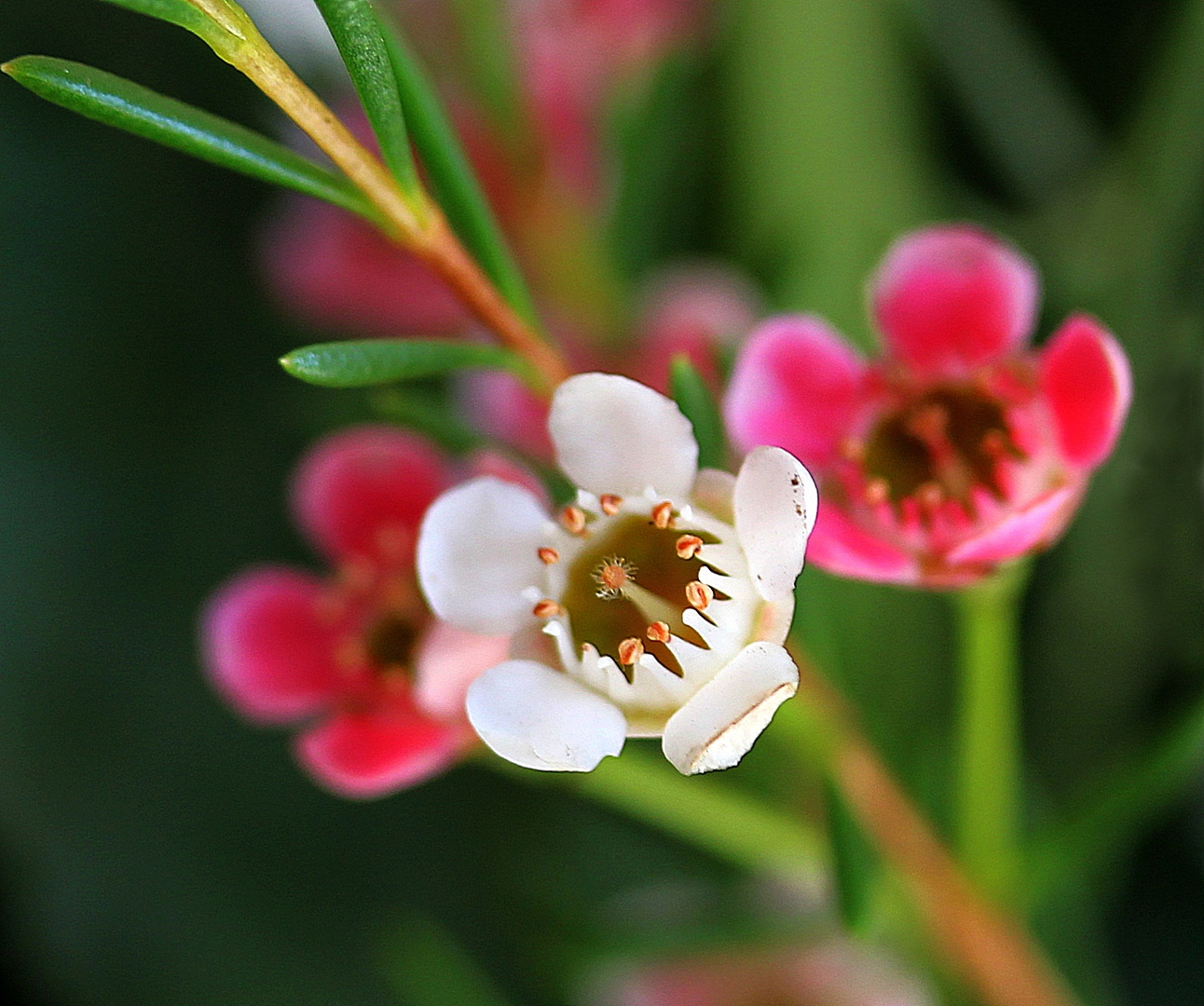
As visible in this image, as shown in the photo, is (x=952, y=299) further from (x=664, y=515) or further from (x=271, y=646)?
(x=271, y=646)

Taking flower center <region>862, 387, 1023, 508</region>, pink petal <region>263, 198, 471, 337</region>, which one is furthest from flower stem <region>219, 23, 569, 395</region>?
pink petal <region>263, 198, 471, 337</region>

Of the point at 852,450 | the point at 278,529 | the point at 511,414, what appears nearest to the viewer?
the point at 852,450

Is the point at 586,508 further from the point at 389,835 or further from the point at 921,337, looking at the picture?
the point at 389,835

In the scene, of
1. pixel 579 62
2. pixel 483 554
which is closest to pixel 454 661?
pixel 483 554

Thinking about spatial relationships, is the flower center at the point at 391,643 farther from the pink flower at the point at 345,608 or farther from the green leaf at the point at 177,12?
the green leaf at the point at 177,12

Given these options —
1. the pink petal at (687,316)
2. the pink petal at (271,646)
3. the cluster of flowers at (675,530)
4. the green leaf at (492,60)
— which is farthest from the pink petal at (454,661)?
the green leaf at (492,60)
